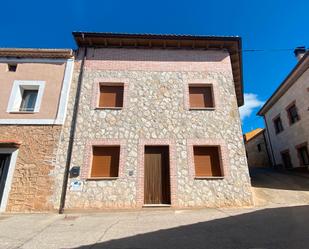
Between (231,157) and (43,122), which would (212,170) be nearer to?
(231,157)

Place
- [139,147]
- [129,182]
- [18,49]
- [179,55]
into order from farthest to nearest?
[179,55] < [18,49] < [139,147] < [129,182]

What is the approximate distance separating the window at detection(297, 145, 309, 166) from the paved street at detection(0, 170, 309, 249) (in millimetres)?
9471

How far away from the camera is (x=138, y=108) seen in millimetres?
8797

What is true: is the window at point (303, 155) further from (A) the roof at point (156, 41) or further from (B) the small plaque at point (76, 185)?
(B) the small plaque at point (76, 185)

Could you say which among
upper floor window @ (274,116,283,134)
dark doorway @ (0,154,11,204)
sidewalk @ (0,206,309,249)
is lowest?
sidewalk @ (0,206,309,249)

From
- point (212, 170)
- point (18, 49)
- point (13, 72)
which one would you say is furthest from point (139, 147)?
point (18, 49)

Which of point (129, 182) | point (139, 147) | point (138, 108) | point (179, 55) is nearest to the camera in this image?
point (129, 182)

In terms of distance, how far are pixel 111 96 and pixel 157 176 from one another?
4519mm

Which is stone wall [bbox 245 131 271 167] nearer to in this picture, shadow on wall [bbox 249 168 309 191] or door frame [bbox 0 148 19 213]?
shadow on wall [bbox 249 168 309 191]

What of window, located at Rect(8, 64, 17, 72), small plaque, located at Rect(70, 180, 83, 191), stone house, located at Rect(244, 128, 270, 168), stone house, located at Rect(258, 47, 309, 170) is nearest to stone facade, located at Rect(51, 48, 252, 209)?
small plaque, located at Rect(70, 180, 83, 191)

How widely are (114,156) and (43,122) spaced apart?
3.65m

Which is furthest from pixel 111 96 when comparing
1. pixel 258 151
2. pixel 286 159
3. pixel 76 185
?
pixel 258 151

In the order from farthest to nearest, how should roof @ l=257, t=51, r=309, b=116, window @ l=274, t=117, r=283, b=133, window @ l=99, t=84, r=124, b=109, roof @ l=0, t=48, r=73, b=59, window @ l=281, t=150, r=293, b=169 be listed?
1. window @ l=274, t=117, r=283, b=133
2. window @ l=281, t=150, r=293, b=169
3. roof @ l=257, t=51, r=309, b=116
4. roof @ l=0, t=48, r=73, b=59
5. window @ l=99, t=84, r=124, b=109

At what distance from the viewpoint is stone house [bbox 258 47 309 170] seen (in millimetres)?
12477
